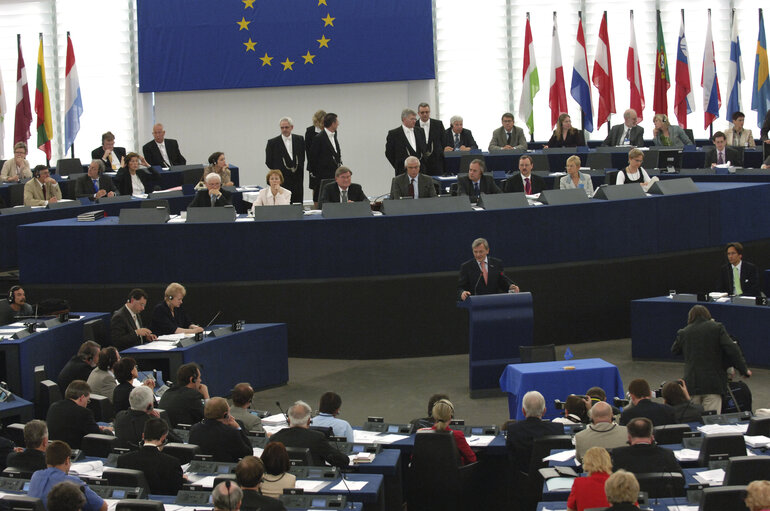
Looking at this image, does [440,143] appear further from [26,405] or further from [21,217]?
[26,405]

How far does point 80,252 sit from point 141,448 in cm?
594

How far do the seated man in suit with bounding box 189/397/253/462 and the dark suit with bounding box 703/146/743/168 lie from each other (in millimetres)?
11267

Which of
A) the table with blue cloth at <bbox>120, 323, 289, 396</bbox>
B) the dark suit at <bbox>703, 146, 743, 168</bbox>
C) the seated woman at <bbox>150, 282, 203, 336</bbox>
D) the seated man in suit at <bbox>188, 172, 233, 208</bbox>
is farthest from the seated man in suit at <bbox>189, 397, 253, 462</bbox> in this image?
the dark suit at <bbox>703, 146, 743, 168</bbox>

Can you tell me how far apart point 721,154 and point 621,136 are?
6.91ft

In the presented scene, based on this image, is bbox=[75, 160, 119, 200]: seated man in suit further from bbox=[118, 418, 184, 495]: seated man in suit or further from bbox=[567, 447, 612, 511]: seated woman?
bbox=[567, 447, 612, 511]: seated woman

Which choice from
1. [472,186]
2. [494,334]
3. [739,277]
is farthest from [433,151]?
[494,334]

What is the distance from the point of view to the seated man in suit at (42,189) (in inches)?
617

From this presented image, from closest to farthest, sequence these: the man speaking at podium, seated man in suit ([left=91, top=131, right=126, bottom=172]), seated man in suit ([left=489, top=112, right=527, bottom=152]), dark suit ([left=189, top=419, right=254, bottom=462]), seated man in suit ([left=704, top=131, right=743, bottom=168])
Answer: dark suit ([left=189, top=419, right=254, bottom=462]) < the man speaking at podium < seated man in suit ([left=704, top=131, right=743, bottom=168]) < seated man in suit ([left=91, top=131, right=126, bottom=172]) < seated man in suit ([left=489, top=112, right=527, bottom=152])

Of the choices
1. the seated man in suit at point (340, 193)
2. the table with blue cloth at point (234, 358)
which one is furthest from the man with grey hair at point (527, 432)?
the seated man in suit at point (340, 193)

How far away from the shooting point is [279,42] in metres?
20.9

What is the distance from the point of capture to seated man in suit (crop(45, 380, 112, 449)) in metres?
8.28

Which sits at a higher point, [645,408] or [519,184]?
[519,184]

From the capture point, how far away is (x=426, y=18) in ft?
68.6

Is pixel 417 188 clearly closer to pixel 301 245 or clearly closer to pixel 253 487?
pixel 301 245
